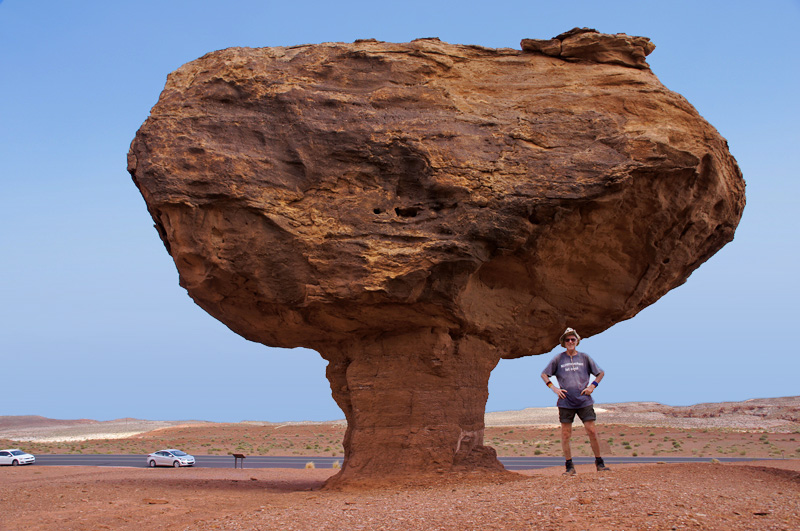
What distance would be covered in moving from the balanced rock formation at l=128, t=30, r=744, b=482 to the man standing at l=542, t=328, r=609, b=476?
1861mm

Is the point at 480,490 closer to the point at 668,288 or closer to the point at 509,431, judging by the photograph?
the point at 668,288

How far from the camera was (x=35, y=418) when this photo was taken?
9812cm

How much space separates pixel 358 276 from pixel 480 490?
3523 mm

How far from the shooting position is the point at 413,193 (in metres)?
10.9

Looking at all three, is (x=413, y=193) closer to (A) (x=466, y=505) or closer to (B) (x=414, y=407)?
(B) (x=414, y=407)

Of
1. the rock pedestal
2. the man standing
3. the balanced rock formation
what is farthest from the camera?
the rock pedestal

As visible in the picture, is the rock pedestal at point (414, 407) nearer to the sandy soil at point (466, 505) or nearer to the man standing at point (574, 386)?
the sandy soil at point (466, 505)

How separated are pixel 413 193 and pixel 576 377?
3.70 metres

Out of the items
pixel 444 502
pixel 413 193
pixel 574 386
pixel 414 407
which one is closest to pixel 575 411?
pixel 574 386

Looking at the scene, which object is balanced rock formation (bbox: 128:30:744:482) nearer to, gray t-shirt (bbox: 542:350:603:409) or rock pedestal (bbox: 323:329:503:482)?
rock pedestal (bbox: 323:329:503:482)

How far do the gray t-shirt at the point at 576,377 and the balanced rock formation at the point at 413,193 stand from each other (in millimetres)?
1989

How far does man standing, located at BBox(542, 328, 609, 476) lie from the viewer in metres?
10.0

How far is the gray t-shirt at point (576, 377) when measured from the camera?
10.0 meters

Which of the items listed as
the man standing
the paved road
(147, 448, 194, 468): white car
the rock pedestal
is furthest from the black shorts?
(147, 448, 194, 468): white car
